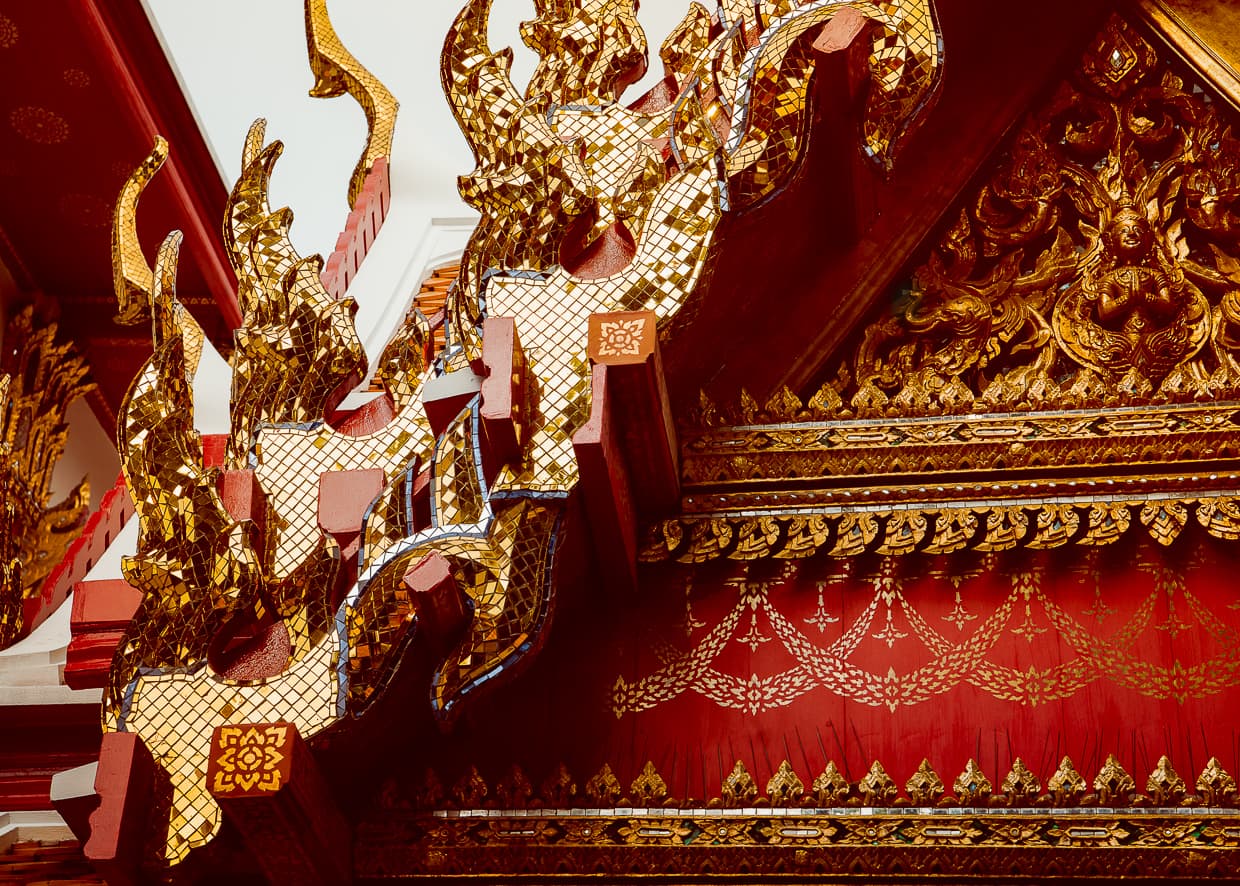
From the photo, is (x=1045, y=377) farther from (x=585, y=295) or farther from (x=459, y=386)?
(x=459, y=386)

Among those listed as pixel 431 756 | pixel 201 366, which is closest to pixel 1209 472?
pixel 431 756

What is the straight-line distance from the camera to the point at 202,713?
1.69m

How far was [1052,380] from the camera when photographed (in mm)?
2041

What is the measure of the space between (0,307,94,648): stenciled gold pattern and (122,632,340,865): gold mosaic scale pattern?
156 cm

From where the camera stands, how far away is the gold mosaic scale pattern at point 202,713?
1647mm

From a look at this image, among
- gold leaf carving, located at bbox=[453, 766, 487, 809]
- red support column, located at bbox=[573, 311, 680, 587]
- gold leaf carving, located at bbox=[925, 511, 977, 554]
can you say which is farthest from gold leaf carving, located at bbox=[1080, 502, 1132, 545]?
gold leaf carving, located at bbox=[453, 766, 487, 809]

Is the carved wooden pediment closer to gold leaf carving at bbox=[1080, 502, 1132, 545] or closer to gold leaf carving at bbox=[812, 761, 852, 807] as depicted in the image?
gold leaf carving at bbox=[1080, 502, 1132, 545]

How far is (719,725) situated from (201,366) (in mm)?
1845

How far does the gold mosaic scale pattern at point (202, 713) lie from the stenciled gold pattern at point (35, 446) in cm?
156

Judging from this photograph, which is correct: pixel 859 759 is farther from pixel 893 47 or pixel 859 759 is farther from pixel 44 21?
pixel 44 21

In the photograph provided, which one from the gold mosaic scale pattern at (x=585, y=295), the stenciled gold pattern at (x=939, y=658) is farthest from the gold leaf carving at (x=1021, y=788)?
the gold mosaic scale pattern at (x=585, y=295)

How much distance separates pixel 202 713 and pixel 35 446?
2.27 metres

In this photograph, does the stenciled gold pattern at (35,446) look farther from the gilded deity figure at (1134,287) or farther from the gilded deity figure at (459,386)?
the gilded deity figure at (1134,287)

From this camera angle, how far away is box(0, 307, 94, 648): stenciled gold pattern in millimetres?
3416
